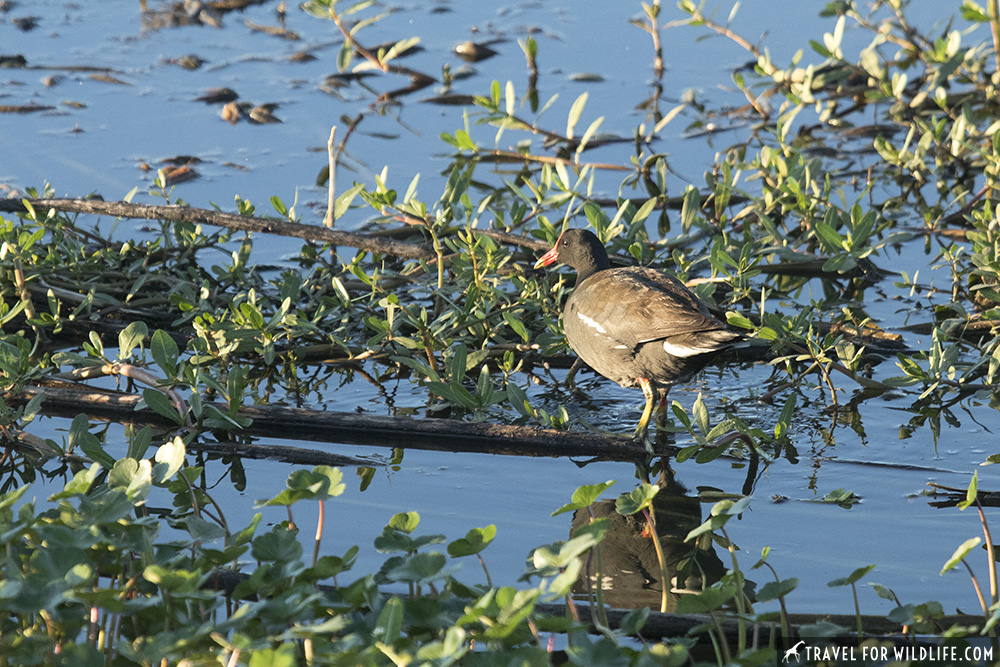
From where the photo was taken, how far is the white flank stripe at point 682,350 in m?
3.88

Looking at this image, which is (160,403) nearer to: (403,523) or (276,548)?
(276,548)

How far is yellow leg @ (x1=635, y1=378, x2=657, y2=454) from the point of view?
3.95 metres

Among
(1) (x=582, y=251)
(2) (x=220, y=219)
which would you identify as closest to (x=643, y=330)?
(1) (x=582, y=251)

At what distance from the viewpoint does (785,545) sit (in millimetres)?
3367

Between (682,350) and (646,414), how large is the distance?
0.30 metres

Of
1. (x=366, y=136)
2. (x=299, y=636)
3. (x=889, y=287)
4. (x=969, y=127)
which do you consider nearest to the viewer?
(x=299, y=636)

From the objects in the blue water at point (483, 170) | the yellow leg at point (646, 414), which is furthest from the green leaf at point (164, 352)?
the yellow leg at point (646, 414)

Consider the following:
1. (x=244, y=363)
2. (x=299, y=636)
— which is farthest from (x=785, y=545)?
(x=244, y=363)

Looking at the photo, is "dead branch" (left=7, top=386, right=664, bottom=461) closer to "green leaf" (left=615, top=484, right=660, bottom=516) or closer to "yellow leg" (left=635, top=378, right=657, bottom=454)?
"yellow leg" (left=635, top=378, right=657, bottom=454)

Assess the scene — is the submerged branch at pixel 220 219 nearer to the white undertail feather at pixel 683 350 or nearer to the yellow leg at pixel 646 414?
the yellow leg at pixel 646 414

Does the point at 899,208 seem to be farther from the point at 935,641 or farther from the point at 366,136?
the point at 935,641

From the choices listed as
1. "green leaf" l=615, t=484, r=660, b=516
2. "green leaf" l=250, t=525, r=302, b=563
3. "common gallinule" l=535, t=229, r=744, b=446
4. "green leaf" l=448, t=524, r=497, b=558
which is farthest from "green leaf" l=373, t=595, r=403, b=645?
"common gallinule" l=535, t=229, r=744, b=446

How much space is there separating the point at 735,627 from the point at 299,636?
1.09 m

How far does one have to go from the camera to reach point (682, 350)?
3.95 metres
